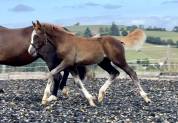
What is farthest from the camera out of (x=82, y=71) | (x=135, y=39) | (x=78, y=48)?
(x=135, y=39)

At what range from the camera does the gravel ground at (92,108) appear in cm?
1115

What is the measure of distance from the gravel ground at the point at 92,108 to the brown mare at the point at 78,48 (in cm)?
51

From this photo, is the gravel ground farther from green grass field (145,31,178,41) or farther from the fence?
green grass field (145,31,178,41)

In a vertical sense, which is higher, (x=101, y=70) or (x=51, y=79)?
(x=51, y=79)

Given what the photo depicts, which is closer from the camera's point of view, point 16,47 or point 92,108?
point 92,108

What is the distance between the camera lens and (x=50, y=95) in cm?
1398

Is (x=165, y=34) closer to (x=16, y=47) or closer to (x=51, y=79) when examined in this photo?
(x=16, y=47)

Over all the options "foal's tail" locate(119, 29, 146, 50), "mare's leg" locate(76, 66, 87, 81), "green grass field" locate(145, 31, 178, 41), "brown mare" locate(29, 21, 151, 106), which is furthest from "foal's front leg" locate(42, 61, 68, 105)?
"green grass field" locate(145, 31, 178, 41)

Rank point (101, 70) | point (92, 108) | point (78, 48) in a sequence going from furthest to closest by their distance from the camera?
1. point (101, 70)
2. point (78, 48)
3. point (92, 108)

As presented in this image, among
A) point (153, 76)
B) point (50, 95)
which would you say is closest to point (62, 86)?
point (50, 95)

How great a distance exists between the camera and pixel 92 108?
41.7 feet

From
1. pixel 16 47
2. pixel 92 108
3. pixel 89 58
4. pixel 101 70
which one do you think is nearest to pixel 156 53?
pixel 101 70

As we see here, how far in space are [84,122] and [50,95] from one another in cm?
341

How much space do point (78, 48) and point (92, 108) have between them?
139cm
